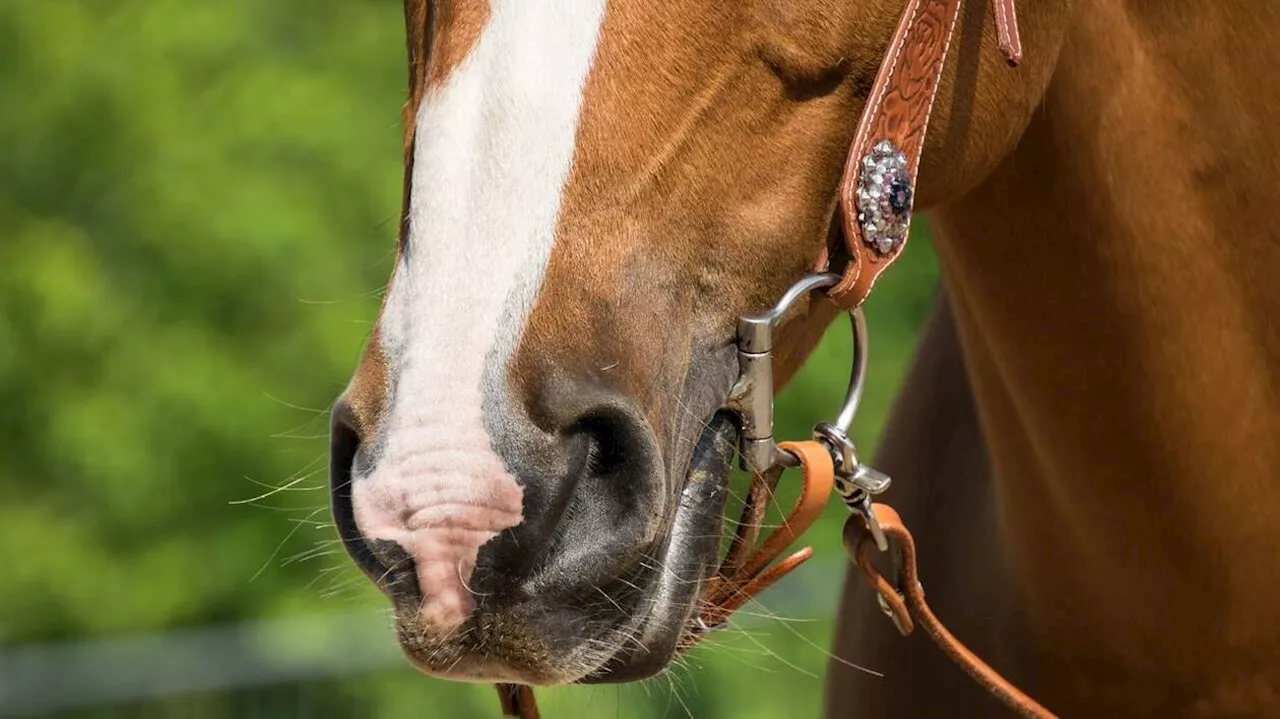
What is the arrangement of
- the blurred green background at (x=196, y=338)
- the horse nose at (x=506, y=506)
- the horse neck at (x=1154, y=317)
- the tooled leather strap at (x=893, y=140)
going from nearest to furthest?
the horse nose at (x=506, y=506) → the tooled leather strap at (x=893, y=140) → the horse neck at (x=1154, y=317) → the blurred green background at (x=196, y=338)

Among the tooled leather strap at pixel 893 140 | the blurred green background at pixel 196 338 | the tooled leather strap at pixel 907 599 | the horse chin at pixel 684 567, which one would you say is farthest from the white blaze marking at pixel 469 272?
the blurred green background at pixel 196 338

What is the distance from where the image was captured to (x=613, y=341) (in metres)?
1.56

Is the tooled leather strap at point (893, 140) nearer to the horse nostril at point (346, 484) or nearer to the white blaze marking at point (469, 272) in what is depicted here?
the white blaze marking at point (469, 272)

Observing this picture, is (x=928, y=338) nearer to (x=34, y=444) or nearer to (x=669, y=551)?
(x=669, y=551)

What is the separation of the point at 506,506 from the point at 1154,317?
35.2 inches

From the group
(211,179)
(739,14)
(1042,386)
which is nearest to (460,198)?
(739,14)

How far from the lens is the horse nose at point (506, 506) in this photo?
58.7 inches

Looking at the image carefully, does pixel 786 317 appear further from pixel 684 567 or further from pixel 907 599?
pixel 907 599

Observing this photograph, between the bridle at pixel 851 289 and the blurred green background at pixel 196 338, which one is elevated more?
the bridle at pixel 851 289

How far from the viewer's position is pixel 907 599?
2037mm

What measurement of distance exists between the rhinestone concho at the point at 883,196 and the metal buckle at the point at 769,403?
0.21ft

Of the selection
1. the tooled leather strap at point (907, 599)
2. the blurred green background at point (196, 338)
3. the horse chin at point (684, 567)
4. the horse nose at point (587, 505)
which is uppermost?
the horse nose at point (587, 505)

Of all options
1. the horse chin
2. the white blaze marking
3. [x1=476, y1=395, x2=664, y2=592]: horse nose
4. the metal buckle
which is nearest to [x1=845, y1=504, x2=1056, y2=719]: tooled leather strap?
the metal buckle

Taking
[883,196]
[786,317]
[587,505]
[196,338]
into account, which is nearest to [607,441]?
[587,505]
